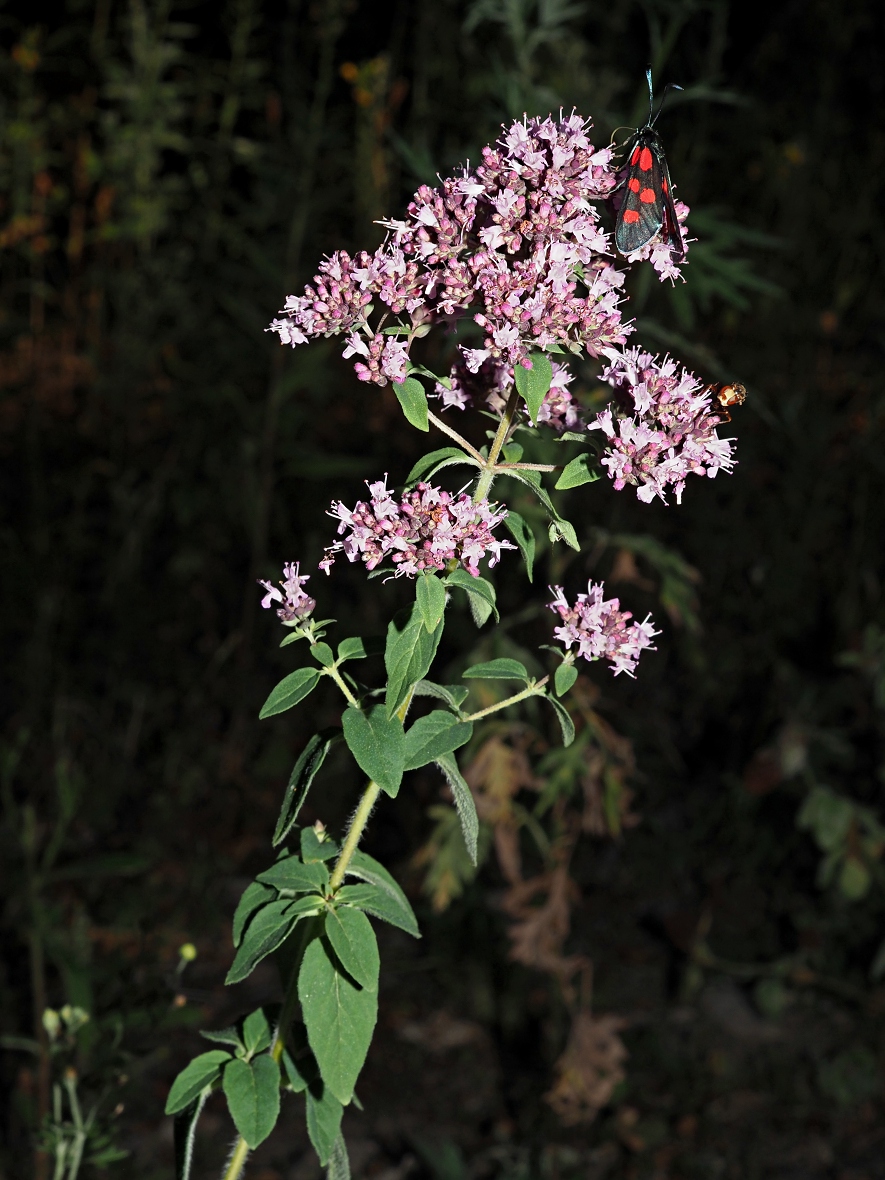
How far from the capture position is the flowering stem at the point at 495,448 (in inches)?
46.4

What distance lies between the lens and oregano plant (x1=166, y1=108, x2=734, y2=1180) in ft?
3.70

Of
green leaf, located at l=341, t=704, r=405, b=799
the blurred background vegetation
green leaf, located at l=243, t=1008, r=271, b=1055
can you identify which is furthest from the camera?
the blurred background vegetation

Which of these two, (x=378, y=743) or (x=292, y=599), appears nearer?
(x=378, y=743)

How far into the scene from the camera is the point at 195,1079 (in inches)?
50.8

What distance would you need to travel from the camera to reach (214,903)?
9.86ft

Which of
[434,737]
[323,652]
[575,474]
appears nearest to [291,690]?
[323,652]

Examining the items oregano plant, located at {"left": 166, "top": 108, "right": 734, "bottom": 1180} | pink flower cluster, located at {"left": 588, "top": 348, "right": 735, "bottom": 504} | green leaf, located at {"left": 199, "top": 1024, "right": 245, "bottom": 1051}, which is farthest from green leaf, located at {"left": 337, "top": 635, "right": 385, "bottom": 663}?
green leaf, located at {"left": 199, "top": 1024, "right": 245, "bottom": 1051}

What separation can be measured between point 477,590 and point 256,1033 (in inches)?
22.1

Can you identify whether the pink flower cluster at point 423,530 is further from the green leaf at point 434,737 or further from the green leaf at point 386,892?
the green leaf at point 386,892

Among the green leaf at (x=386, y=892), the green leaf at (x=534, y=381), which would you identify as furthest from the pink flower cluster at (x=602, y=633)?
the green leaf at (x=386, y=892)

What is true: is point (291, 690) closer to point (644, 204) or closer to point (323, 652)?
point (323, 652)

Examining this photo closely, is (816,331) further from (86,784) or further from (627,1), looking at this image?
(86,784)

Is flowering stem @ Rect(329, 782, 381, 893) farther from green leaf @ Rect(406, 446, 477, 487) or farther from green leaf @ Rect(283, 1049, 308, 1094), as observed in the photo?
green leaf @ Rect(406, 446, 477, 487)

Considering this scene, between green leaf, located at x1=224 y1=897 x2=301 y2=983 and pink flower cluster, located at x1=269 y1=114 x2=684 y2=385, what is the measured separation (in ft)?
1.83
